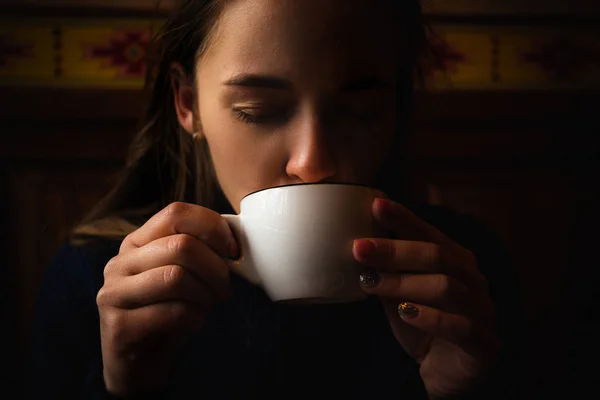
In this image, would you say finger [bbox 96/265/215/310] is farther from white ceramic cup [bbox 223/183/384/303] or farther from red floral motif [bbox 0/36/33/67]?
red floral motif [bbox 0/36/33/67]

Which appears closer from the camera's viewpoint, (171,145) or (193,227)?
(193,227)

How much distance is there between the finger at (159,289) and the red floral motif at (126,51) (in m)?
0.21

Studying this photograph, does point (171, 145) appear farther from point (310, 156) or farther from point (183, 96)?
point (310, 156)

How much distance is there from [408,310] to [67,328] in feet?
0.86

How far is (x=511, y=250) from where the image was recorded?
0.44 metres

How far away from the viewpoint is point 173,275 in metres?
0.31

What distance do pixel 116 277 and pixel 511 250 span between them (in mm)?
317

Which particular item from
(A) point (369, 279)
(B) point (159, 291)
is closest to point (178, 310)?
(B) point (159, 291)

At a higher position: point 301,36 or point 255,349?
point 301,36

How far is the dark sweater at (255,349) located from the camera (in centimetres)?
36

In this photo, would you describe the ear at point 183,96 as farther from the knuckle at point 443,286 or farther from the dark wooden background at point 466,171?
the knuckle at point 443,286

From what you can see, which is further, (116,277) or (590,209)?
(590,209)

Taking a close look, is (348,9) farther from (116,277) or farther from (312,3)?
(116,277)

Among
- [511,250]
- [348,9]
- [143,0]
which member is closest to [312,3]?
[348,9]
